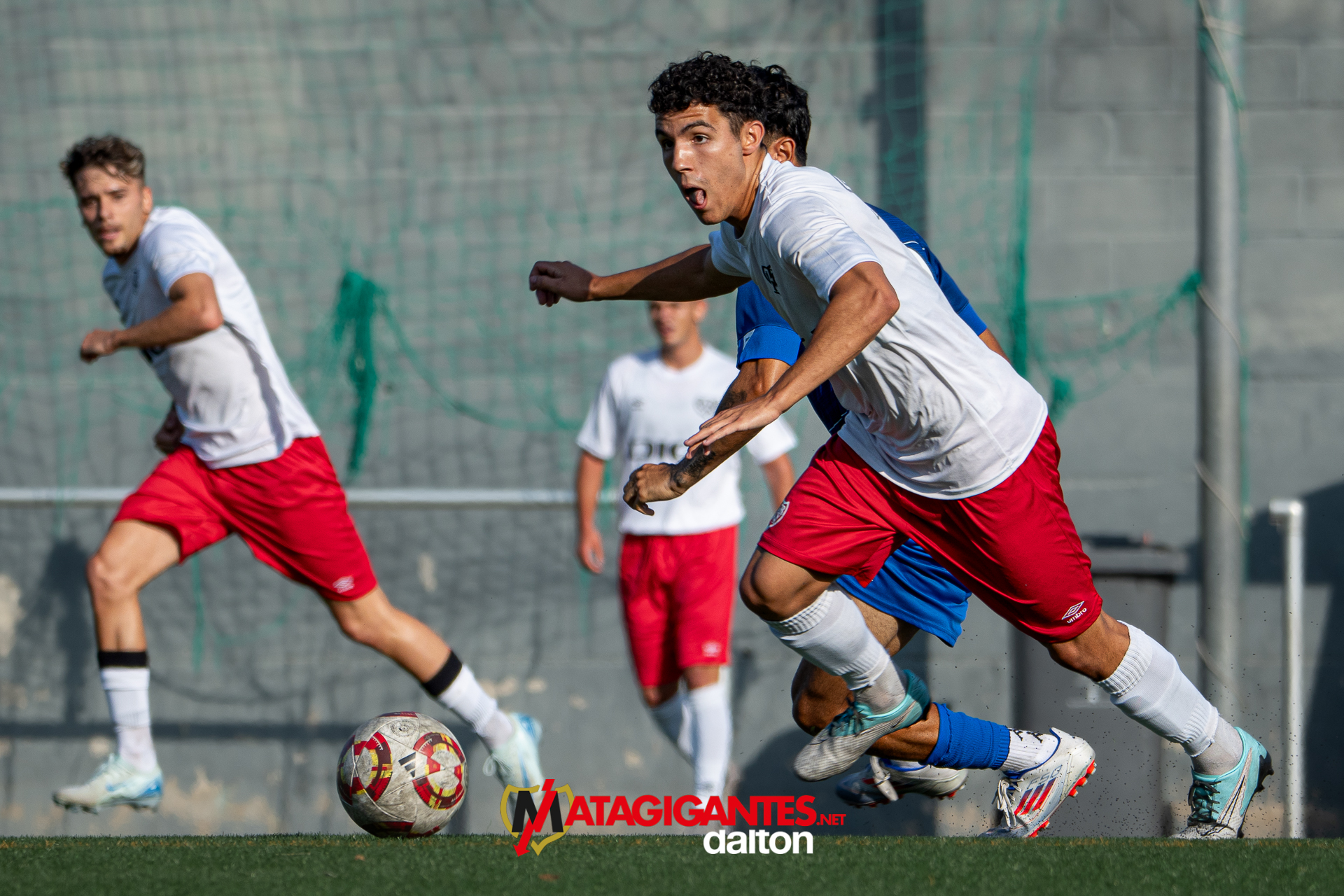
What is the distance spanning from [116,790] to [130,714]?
9.1 inches

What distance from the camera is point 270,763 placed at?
20.2ft

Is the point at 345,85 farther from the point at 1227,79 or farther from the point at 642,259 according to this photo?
the point at 1227,79

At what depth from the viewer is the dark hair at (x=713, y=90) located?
282cm

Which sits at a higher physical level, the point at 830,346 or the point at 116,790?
the point at 830,346

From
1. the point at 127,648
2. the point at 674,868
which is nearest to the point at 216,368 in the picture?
the point at 127,648

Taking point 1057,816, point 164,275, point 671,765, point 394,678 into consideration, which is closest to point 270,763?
point 394,678

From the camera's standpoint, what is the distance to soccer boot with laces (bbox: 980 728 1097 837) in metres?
3.47

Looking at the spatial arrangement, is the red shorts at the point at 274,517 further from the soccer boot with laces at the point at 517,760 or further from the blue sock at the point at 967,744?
the blue sock at the point at 967,744

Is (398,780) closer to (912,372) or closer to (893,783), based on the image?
(893,783)

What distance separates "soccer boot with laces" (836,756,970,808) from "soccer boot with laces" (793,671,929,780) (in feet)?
1.21

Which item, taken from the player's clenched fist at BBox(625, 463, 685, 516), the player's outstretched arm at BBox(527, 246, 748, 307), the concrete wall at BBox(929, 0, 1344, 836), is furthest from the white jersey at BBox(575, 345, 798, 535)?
the player's clenched fist at BBox(625, 463, 685, 516)

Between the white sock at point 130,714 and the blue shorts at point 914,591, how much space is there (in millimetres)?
2290

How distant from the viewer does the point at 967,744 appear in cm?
341

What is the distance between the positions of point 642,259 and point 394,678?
2.25m
